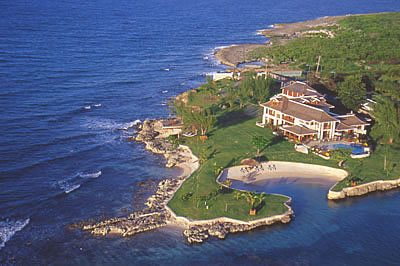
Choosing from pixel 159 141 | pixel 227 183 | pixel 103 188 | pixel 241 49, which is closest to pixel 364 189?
pixel 227 183

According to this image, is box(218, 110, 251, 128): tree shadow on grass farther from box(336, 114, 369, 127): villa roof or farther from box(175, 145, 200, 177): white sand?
box(336, 114, 369, 127): villa roof

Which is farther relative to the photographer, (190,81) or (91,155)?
(190,81)

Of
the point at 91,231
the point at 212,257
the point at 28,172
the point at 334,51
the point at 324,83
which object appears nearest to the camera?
the point at 212,257

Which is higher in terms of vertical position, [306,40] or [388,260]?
[306,40]

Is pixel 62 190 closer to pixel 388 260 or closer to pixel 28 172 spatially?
pixel 28 172

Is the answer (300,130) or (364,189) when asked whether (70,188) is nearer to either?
(300,130)

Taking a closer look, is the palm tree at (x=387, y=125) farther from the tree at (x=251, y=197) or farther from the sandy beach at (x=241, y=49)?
the sandy beach at (x=241, y=49)

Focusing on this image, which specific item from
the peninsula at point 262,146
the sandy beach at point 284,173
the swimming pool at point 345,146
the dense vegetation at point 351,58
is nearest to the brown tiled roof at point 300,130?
the peninsula at point 262,146

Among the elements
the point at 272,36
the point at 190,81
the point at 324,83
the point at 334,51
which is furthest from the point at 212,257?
the point at 272,36
